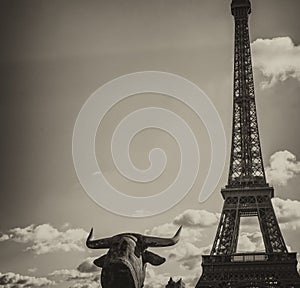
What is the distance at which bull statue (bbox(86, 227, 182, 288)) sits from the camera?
4.63 metres

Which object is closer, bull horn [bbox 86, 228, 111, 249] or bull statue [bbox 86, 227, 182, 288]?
bull statue [bbox 86, 227, 182, 288]

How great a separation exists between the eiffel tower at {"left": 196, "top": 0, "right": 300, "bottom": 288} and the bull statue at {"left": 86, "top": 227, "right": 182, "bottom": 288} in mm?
13306

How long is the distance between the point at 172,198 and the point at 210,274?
231 inches

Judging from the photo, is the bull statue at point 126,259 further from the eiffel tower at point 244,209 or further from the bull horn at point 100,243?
the eiffel tower at point 244,209

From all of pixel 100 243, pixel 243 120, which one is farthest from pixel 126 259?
pixel 243 120

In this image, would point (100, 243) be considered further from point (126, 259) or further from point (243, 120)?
point (243, 120)

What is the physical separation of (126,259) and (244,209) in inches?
607

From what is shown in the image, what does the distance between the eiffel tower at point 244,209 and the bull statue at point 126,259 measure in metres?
13.3

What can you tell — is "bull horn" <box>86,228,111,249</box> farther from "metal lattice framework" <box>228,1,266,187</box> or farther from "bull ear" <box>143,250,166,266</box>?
"metal lattice framework" <box>228,1,266,187</box>

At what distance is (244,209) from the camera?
19.9 metres

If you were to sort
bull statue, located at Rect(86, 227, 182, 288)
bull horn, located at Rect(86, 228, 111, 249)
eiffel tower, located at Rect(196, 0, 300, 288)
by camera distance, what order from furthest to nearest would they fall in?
eiffel tower, located at Rect(196, 0, 300, 288), bull horn, located at Rect(86, 228, 111, 249), bull statue, located at Rect(86, 227, 182, 288)

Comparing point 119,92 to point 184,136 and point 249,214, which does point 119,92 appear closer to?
point 184,136

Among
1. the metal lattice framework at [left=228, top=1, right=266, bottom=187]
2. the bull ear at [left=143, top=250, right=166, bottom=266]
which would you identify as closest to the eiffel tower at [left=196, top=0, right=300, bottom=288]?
the metal lattice framework at [left=228, top=1, right=266, bottom=187]

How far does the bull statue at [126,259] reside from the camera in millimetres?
4633
